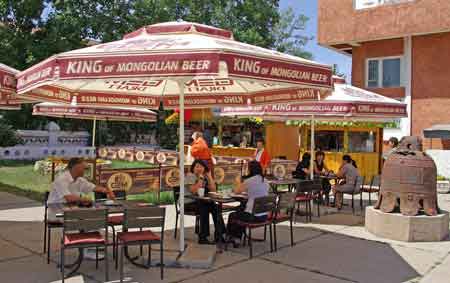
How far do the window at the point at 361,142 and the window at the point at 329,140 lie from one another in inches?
14.9

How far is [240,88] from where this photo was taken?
9023mm

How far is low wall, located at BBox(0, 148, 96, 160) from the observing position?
22703mm

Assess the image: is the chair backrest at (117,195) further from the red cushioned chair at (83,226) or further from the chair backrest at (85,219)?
the chair backrest at (85,219)

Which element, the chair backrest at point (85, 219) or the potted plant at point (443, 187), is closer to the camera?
the chair backrest at point (85, 219)

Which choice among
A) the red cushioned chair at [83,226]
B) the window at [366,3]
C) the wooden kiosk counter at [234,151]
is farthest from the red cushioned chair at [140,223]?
the window at [366,3]

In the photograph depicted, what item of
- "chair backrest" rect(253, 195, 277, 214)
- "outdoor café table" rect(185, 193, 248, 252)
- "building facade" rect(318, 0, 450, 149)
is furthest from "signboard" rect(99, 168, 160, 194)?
"building facade" rect(318, 0, 450, 149)

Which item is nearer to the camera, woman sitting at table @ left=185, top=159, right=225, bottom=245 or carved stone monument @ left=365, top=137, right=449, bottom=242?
woman sitting at table @ left=185, top=159, right=225, bottom=245

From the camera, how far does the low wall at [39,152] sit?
2270 cm

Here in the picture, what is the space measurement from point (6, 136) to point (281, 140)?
14.0 metres

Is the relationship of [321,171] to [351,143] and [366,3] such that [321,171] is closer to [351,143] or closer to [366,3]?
[351,143]

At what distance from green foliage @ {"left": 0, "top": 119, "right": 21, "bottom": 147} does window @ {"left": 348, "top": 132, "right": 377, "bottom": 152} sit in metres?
16.7

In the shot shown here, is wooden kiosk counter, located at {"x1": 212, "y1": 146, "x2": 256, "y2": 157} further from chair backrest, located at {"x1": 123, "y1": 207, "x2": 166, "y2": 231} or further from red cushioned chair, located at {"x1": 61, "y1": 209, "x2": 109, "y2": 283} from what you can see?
red cushioned chair, located at {"x1": 61, "y1": 209, "x2": 109, "y2": 283}

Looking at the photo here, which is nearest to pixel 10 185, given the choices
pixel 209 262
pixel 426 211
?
pixel 209 262

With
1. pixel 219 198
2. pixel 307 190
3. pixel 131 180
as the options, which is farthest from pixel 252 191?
pixel 131 180
